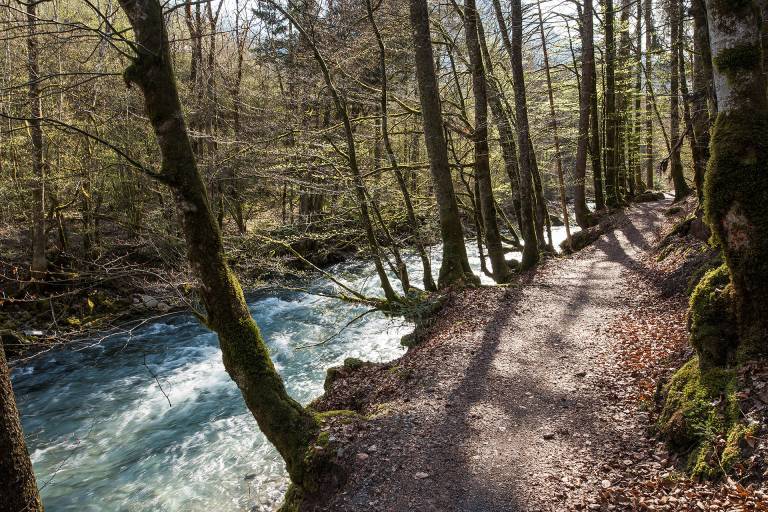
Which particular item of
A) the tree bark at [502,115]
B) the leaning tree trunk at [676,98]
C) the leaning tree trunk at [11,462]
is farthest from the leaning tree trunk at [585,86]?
the leaning tree trunk at [11,462]

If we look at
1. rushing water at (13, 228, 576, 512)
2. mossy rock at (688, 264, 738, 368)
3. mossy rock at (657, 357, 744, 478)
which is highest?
mossy rock at (688, 264, 738, 368)

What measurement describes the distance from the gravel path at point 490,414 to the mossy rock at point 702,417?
0.57 meters

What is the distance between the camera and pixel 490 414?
5.43m

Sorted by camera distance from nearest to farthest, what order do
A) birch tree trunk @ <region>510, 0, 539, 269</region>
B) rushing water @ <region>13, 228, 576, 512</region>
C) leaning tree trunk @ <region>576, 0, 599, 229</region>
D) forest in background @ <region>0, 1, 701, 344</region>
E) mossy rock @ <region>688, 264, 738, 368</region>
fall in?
mossy rock @ <region>688, 264, 738, 368</region>
rushing water @ <region>13, 228, 576, 512</region>
forest in background @ <region>0, 1, 701, 344</region>
birch tree trunk @ <region>510, 0, 539, 269</region>
leaning tree trunk @ <region>576, 0, 599, 229</region>

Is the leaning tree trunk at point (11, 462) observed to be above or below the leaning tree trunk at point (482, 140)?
below

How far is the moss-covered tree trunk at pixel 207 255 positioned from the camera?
416 centimetres

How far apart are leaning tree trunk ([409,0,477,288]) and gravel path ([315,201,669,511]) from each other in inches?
39.3

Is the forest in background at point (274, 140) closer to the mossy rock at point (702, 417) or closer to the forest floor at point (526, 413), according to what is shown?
the forest floor at point (526, 413)

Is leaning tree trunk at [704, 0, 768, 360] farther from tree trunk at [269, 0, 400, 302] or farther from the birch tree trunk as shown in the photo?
the birch tree trunk

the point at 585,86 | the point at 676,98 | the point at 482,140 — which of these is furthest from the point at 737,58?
the point at 676,98

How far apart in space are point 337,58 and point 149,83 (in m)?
6.64

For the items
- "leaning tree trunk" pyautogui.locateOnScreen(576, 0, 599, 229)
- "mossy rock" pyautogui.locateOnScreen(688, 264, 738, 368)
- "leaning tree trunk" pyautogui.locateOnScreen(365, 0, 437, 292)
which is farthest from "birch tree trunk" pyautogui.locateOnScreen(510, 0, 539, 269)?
"mossy rock" pyautogui.locateOnScreen(688, 264, 738, 368)

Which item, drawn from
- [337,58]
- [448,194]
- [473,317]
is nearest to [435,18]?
[337,58]

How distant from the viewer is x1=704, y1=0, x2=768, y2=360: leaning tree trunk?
389cm
